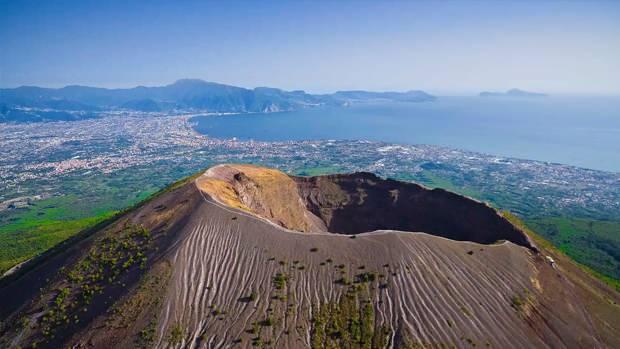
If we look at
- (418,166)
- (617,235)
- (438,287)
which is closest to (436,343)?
(438,287)

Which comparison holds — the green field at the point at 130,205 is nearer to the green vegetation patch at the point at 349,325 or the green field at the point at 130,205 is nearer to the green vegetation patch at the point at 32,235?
the green vegetation patch at the point at 32,235

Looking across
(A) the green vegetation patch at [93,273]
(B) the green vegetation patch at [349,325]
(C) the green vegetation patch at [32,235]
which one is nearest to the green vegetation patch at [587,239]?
(B) the green vegetation patch at [349,325]

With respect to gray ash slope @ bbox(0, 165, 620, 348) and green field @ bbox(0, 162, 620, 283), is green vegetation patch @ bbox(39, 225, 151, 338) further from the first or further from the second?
green field @ bbox(0, 162, 620, 283)

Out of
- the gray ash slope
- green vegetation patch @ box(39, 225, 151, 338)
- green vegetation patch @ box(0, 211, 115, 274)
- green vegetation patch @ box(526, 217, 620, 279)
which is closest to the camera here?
the gray ash slope

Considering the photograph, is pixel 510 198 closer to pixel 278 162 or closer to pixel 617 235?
pixel 617 235

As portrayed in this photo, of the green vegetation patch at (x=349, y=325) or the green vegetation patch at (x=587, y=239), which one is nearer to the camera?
the green vegetation patch at (x=349, y=325)

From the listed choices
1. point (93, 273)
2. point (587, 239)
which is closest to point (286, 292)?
point (93, 273)

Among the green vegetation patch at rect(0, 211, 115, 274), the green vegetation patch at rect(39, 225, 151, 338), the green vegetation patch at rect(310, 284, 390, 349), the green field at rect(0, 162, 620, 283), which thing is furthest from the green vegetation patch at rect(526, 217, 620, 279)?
the green vegetation patch at rect(0, 211, 115, 274)

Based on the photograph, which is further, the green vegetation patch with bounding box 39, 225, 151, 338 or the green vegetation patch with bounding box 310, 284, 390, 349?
the green vegetation patch with bounding box 39, 225, 151, 338
